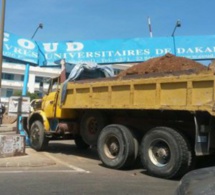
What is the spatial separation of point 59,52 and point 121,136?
978 centimetres

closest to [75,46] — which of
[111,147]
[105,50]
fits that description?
[105,50]

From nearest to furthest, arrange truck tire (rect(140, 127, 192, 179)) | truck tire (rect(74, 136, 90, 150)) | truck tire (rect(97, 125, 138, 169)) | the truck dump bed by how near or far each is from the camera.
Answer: the truck dump bed < truck tire (rect(140, 127, 192, 179)) < truck tire (rect(97, 125, 138, 169)) < truck tire (rect(74, 136, 90, 150))

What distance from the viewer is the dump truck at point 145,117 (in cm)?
902

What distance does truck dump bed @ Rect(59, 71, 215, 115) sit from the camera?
8.86 metres

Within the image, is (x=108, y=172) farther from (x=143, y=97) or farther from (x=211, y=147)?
(x=211, y=147)

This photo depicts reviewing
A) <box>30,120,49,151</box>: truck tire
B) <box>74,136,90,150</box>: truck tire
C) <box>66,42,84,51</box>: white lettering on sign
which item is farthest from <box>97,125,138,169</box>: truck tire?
<box>66,42,84,51</box>: white lettering on sign

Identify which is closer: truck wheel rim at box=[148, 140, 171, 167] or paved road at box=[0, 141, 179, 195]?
paved road at box=[0, 141, 179, 195]

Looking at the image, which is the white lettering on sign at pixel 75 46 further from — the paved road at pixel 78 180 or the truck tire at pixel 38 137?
the paved road at pixel 78 180

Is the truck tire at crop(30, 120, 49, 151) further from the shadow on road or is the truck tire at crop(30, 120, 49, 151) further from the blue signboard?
the blue signboard

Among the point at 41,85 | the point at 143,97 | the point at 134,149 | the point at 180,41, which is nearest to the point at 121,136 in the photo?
the point at 134,149

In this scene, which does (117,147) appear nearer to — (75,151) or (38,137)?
(38,137)

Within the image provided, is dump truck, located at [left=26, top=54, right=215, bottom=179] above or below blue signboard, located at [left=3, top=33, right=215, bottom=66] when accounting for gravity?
below

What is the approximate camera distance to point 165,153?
9.65 meters

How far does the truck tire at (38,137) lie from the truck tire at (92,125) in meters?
1.60
